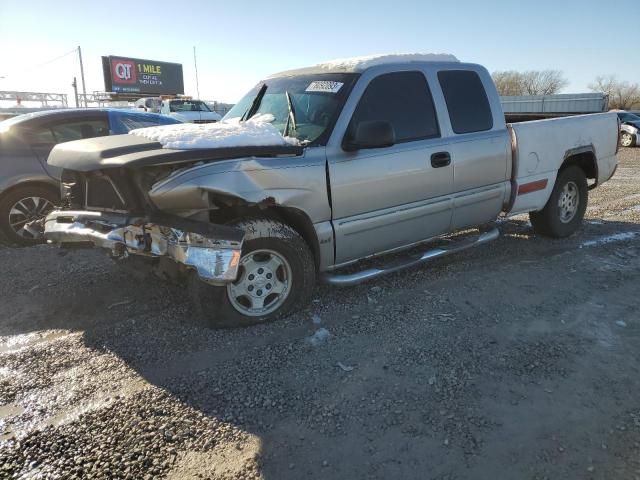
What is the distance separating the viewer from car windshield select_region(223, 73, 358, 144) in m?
4.02

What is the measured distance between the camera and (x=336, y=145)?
3.88 meters

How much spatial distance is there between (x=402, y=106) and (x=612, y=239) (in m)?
3.59

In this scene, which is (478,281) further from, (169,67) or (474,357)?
(169,67)

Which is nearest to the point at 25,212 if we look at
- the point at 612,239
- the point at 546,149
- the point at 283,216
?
the point at 283,216

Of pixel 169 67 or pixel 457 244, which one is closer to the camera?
pixel 457 244

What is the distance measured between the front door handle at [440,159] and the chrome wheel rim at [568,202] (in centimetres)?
231

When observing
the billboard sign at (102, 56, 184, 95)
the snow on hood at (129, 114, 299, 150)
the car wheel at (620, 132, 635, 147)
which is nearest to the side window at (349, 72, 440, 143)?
the snow on hood at (129, 114, 299, 150)

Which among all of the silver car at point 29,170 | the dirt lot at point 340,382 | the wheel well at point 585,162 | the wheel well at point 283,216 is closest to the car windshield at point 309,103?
the wheel well at point 283,216

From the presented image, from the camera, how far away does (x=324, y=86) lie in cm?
425

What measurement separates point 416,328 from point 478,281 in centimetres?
127

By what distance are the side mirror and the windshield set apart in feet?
59.1

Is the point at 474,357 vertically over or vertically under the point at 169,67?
under

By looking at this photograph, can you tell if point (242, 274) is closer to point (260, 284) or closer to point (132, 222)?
point (260, 284)

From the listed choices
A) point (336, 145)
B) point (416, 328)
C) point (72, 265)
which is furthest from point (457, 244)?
point (72, 265)
